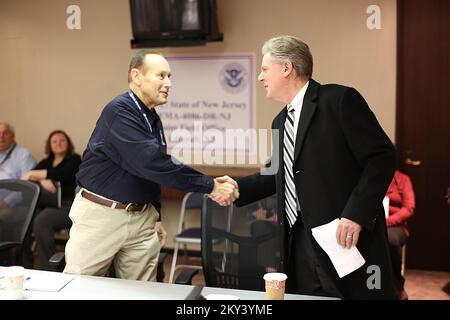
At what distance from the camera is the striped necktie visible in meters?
2.65

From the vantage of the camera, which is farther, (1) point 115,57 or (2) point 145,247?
(1) point 115,57

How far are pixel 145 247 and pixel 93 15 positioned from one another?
344 centimetres

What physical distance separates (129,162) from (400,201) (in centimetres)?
257

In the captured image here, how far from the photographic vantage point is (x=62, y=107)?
19.5ft

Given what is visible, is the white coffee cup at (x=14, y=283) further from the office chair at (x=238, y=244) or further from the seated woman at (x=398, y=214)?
the seated woman at (x=398, y=214)

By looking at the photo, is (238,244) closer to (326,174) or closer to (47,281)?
(326,174)

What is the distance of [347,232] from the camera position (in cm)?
244

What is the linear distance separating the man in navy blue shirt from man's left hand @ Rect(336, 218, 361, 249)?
58cm

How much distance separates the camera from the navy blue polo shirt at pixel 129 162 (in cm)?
261

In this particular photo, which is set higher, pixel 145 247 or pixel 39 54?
pixel 39 54

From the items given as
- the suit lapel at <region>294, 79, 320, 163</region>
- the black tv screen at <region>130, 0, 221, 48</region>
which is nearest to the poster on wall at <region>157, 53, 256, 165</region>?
the black tv screen at <region>130, 0, 221, 48</region>

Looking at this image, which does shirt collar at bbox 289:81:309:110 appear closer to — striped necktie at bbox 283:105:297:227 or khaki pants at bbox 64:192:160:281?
striped necktie at bbox 283:105:297:227
